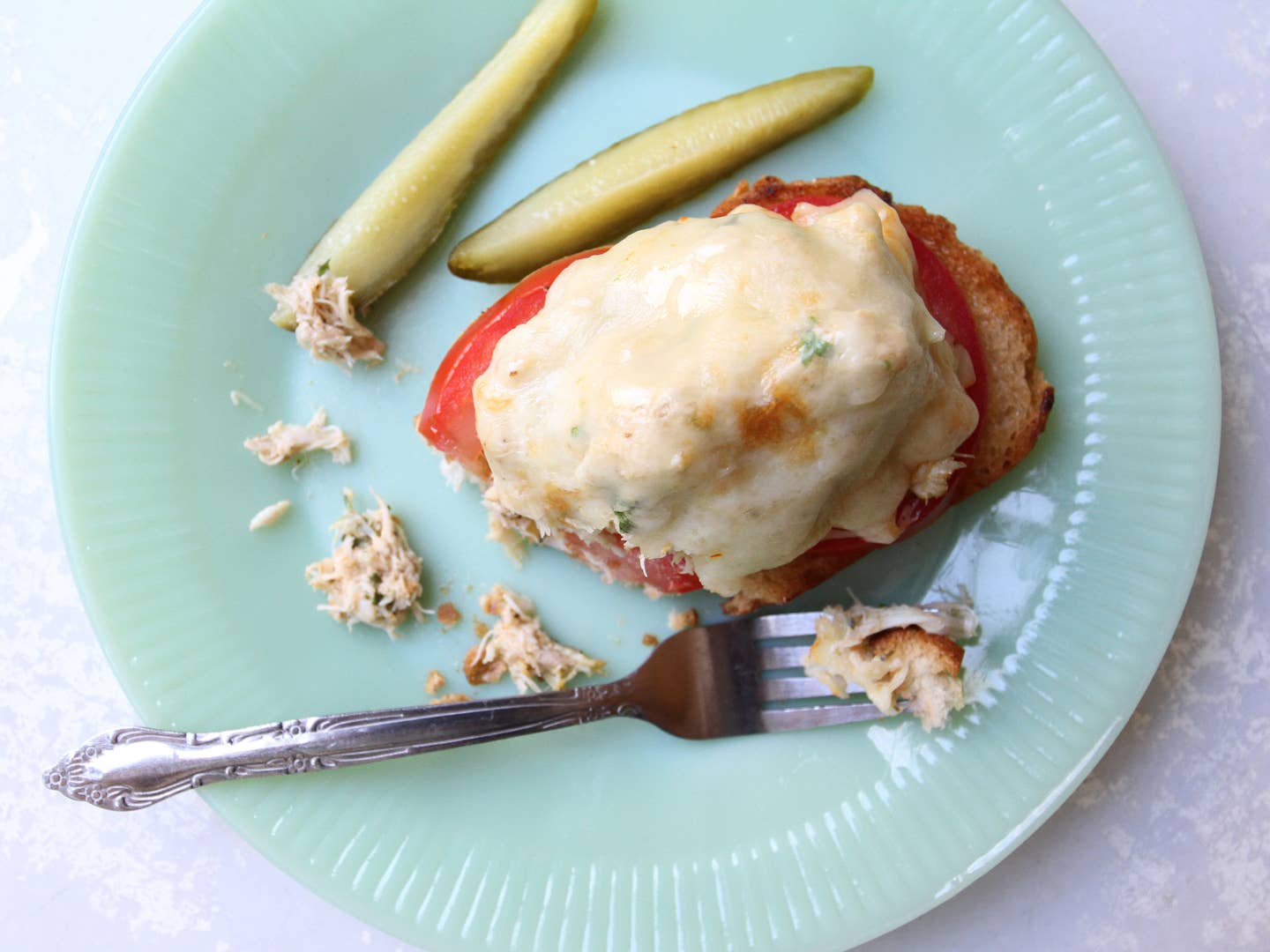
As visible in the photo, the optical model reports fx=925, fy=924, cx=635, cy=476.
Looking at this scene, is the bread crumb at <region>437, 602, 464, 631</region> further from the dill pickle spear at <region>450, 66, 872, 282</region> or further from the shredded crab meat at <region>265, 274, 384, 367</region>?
the dill pickle spear at <region>450, 66, 872, 282</region>

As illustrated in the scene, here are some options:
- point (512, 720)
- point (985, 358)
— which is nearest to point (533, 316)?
point (512, 720)

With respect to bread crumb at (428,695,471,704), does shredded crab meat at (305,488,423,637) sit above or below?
above

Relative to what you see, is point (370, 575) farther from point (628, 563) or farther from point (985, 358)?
point (985, 358)

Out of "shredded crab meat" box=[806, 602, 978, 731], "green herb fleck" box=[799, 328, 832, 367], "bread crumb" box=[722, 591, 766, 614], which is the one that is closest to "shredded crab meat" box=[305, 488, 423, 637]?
"bread crumb" box=[722, 591, 766, 614]

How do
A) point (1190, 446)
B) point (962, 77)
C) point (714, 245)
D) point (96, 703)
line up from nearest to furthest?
point (714, 245) < point (1190, 446) < point (962, 77) < point (96, 703)

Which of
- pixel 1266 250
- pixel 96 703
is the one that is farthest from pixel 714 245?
pixel 96 703

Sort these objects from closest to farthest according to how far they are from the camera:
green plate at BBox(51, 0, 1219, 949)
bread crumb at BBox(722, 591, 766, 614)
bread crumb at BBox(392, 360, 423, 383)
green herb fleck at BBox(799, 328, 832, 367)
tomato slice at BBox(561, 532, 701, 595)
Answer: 1. green herb fleck at BBox(799, 328, 832, 367)
2. tomato slice at BBox(561, 532, 701, 595)
3. green plate at BBox(51, 0, 1219, 949)
4. bread crumb at BBox(722, 591, 766, 614)
5. bread crumb at BBox(392, 360, 423, 383)

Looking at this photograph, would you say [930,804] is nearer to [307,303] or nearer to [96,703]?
[307,303]
